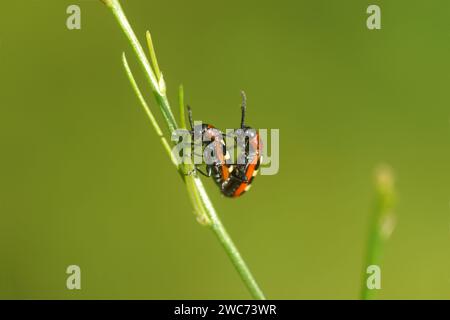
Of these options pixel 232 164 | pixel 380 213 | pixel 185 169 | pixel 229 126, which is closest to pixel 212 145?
pixel 232 164

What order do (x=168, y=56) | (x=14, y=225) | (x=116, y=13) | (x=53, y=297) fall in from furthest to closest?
(x=168, y=56), (x=14, y=225), (x=53, y=297), (x=116, y=13)

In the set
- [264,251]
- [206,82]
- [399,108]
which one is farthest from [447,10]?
[264,251]

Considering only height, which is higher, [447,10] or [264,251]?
[447,10]

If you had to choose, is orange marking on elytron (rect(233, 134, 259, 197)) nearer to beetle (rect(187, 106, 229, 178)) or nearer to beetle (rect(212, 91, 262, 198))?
beetle (rect(212, 91, 262, 198))

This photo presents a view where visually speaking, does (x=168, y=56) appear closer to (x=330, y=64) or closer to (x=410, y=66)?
(x=330, y=64)

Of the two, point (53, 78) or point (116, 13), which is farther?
point (53, 78)

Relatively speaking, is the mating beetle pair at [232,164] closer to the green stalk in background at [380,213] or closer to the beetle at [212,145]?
the beetle at [212,145]
